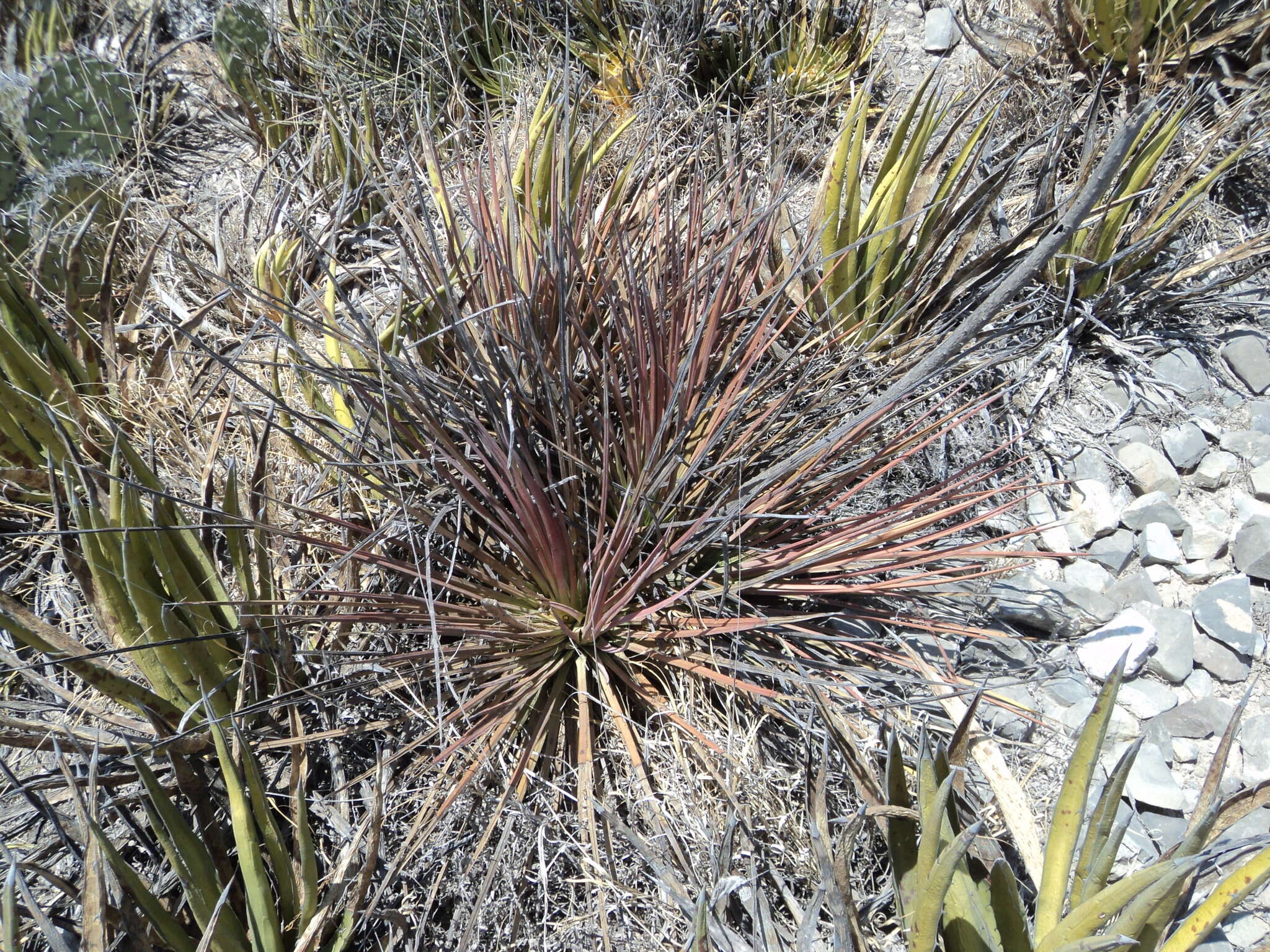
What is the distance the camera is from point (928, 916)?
31.4 inches

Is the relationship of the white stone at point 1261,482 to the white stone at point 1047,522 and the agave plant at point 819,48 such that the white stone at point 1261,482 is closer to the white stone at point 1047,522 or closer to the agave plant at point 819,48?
the white stone at point 1047,522

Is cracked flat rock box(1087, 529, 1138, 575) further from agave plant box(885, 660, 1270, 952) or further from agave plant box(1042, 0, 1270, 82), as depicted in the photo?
agave plant box(1042, 0, 1270, 82)

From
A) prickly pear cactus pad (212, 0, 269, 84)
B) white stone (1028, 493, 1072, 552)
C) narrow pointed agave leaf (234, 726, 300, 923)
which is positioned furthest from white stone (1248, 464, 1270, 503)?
prickly pear cactus pad (212, 0, 269, 84)

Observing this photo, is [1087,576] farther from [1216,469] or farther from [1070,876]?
[1070,876]

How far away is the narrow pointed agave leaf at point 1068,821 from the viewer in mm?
884

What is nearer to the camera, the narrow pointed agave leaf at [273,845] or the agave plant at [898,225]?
the narrow pointed agave leaf at [273,845]

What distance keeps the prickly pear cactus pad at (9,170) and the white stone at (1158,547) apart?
2372mm

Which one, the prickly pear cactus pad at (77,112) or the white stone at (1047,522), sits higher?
the prickly pear cactus pad at (77,112)

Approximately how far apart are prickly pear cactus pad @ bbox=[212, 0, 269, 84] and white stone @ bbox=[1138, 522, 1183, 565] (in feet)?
7.63

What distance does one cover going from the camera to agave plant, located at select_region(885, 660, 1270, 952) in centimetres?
75

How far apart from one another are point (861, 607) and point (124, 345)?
1.55m

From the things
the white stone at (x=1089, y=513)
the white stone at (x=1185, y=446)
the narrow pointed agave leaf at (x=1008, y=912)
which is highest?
the white stone at (x=1185, y=446)

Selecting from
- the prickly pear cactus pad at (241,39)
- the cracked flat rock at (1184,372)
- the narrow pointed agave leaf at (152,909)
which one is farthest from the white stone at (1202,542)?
the prickly pear cactus pad at (241,39)

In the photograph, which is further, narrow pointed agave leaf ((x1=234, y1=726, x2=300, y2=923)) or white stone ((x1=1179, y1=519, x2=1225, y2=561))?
white stone ((x1=1179, y1=519, x2=1225, y2=561))
